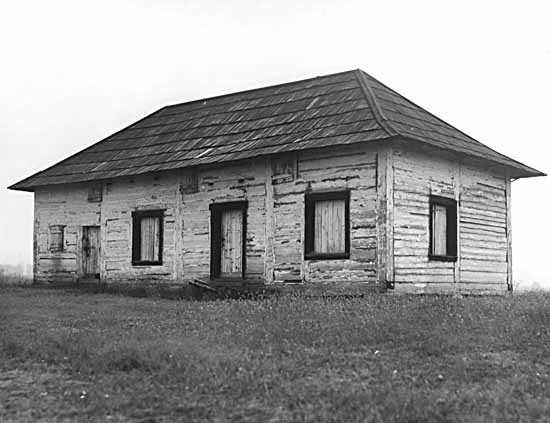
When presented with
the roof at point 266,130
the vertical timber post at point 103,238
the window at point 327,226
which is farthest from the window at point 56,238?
the window at point 327,226

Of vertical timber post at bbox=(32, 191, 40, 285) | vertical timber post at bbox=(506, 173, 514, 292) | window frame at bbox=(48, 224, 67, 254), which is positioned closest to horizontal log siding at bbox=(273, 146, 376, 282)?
vertical timber post at bbox=(506, 173, 514, 292)

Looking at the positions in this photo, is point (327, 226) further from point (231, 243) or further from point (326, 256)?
point (231, 243)

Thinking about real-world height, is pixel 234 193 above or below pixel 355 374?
above

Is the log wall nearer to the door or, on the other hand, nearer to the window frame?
the door

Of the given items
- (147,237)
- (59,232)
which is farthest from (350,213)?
(59,232)

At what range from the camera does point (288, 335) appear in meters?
11.7

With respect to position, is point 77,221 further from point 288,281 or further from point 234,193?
point 288,281

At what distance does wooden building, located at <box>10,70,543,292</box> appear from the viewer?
18562 mm

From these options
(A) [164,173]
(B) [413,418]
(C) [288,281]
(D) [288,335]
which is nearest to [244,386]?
(B) [413,418]

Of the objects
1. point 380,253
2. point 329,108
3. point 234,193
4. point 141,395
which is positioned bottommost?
point 141,395

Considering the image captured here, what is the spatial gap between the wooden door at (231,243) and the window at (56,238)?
7.06m

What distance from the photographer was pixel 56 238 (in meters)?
26.5

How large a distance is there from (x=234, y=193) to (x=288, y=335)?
982cm

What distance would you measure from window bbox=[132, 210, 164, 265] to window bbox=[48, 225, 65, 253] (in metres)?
3.66
